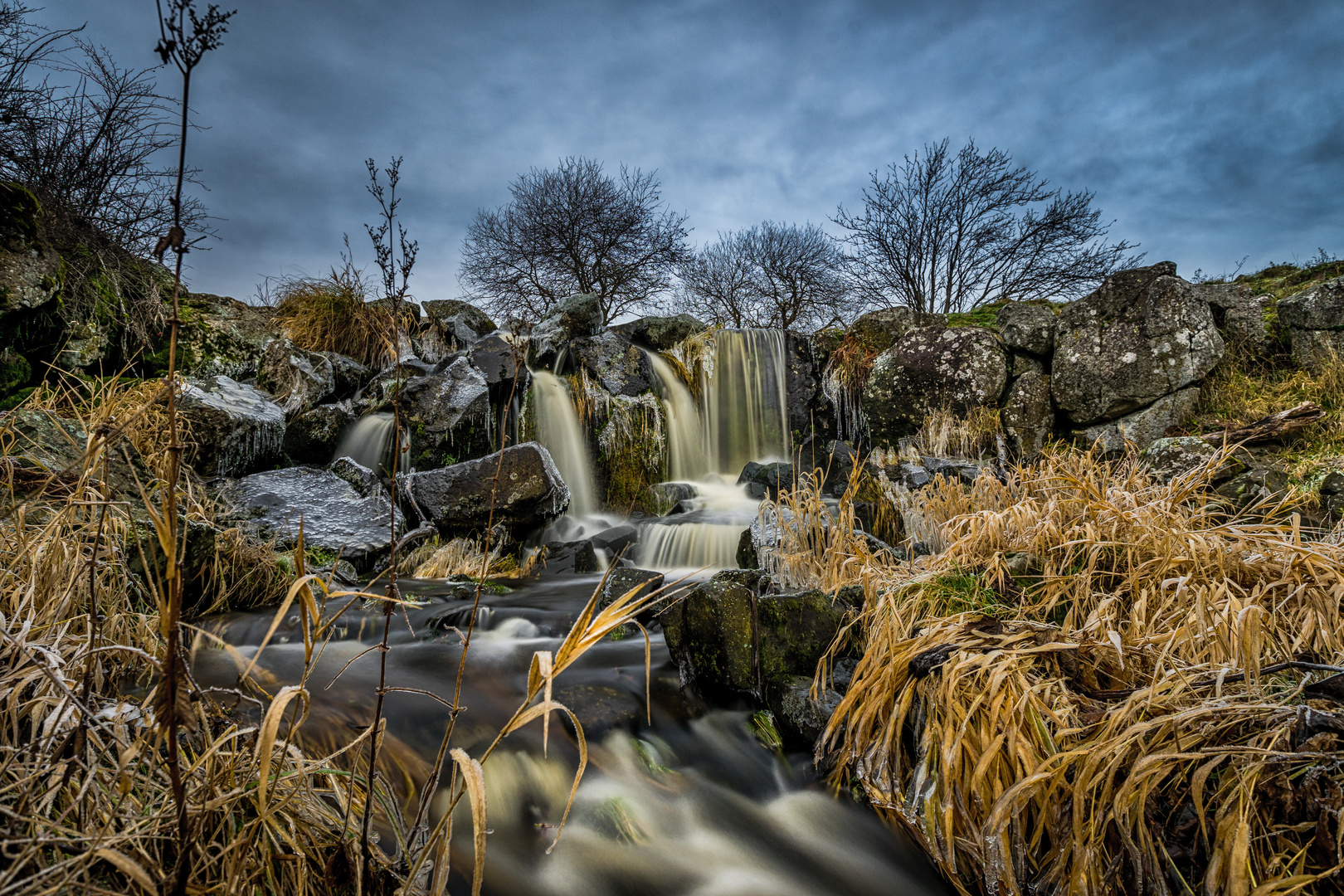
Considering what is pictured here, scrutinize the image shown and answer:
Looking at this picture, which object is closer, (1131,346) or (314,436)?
(1131,346)

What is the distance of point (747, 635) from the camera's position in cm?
291

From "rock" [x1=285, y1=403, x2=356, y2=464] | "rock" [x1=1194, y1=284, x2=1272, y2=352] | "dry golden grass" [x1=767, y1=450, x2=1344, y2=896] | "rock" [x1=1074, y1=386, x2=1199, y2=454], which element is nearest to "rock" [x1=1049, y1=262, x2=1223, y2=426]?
"rock" [x1=1074, y1=386, x2=1199, y2=454]

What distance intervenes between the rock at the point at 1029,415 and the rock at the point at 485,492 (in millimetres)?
5779

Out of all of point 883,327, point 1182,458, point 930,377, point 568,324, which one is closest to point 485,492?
point 568,324

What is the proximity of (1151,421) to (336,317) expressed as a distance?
37.5 ft

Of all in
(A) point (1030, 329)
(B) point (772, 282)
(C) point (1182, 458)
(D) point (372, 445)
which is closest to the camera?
(C) point (1182, 458)

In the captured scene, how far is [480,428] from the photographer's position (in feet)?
25.3

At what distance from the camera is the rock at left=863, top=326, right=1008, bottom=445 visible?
24.3ft

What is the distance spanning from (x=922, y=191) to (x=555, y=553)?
44.4ft

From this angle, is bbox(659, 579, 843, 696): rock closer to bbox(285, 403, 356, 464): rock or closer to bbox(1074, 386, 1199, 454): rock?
bbox(1074, 386, 1199, 454): rock

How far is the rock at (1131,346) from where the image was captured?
6328 millimetres

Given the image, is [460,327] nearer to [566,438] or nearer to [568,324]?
[568,324]

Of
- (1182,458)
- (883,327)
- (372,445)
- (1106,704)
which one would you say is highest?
(883,327)

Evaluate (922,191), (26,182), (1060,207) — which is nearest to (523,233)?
(922,191)
